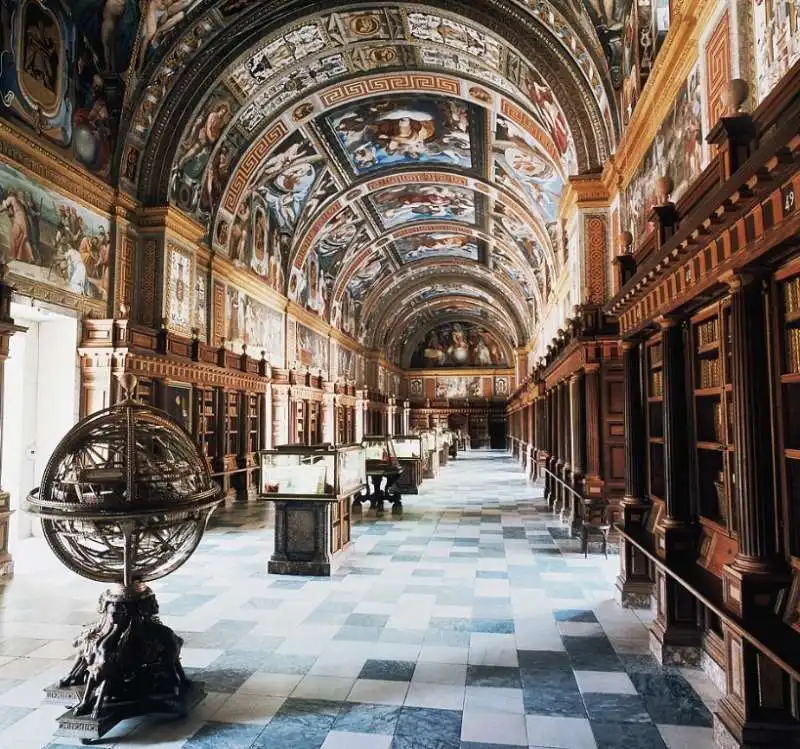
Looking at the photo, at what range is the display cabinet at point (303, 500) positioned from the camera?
778cm

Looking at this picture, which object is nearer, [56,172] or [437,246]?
[56,172]

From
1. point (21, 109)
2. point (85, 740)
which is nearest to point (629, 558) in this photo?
point (85, 740)

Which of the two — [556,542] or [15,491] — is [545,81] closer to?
[556,542]

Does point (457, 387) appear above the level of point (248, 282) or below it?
below

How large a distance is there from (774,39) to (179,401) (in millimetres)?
11743

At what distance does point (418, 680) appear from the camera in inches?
180

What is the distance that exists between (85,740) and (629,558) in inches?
208

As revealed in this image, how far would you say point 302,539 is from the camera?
793 cm

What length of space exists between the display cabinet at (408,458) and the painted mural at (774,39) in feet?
42.3

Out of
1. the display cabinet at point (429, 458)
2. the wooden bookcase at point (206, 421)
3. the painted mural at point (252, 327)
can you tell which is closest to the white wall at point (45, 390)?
the wooden bookcase at point (206, 421)

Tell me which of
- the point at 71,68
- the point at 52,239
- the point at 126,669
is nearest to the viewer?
the point at 126,669

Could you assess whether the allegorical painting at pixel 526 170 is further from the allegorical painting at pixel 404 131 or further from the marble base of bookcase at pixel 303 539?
the marble base of bookcase at pixel 303 539

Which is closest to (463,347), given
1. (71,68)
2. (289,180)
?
(289,180)

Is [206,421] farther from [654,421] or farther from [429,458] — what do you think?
[654,421]
